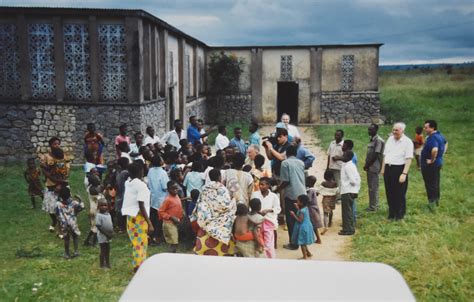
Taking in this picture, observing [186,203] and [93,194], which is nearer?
[93,194]

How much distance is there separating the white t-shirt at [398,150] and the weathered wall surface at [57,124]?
737 centimetres

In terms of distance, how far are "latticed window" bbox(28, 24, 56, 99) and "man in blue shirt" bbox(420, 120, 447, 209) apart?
9.98 m

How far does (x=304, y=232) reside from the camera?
286 inches

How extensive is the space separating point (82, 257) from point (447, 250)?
216 inches

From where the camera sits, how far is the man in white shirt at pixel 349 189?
834 cm

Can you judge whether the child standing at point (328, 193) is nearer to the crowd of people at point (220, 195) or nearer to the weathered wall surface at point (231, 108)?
the crowd of people at point (220, 195)

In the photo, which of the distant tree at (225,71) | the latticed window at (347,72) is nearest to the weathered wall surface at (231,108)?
the distant tree at (225,71)

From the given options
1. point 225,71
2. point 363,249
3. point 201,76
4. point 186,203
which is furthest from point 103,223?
point 225,71

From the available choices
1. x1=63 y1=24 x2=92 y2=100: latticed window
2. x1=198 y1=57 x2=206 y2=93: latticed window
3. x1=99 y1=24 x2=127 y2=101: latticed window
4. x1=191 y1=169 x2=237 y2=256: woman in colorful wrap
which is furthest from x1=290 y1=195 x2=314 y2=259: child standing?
x1=198 y1=57 x2=206 y2=93: latticed window

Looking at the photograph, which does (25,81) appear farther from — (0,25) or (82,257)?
(82,257)

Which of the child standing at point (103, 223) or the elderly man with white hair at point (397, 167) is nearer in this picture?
the child standing at point (103, 223)

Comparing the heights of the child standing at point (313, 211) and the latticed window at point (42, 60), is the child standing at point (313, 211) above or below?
below

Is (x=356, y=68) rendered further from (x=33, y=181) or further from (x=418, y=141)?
(x=33, y=181)

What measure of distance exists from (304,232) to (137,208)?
245cm
